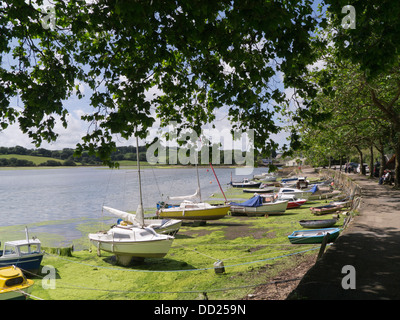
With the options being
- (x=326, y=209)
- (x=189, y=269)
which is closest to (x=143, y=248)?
(x=189, y=269)

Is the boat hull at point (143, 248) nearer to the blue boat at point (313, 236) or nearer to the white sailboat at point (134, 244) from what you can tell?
the white sailboat at point (134, 244)

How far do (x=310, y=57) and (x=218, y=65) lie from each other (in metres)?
2.43

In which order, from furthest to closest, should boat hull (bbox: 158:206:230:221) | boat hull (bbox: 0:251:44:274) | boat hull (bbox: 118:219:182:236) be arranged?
boat hull (bbox: 158:206:230:221), boat hull (bbox: 118:219:182:236), boat hull (bbox: 0:251:44:274)

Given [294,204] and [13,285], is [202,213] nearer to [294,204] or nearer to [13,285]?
[294,204]

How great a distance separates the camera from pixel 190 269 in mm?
15148

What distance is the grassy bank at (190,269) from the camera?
12.2 metres

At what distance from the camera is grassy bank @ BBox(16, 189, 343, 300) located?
12.2 m

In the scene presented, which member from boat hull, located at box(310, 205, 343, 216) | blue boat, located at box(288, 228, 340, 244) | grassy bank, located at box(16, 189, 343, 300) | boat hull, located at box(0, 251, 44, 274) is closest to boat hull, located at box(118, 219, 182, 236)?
grassy bank, located at box(16, 189, 343, 300)

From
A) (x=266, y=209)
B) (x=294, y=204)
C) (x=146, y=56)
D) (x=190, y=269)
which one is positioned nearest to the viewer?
(x=146, y=56)

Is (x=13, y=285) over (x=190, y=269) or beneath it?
over

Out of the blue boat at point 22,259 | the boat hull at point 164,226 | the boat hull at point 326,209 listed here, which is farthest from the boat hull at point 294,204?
the blue boat at point 22,259

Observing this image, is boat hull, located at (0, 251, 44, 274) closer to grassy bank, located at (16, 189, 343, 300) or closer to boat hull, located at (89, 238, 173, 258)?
grassy bank, located at (16, 189, 343, 300)

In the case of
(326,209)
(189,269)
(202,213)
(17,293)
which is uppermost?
(326,209)
